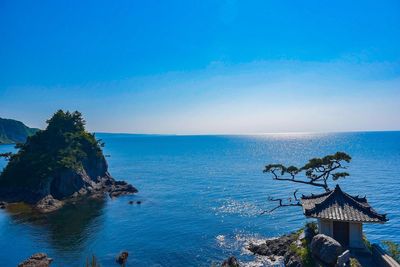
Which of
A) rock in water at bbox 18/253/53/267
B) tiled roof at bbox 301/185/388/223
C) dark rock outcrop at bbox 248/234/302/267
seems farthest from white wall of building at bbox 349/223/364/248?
rock in water at bbox 18/253/53/267

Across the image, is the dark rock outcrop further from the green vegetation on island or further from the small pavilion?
the green vegetation on island

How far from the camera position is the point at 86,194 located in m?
76.2

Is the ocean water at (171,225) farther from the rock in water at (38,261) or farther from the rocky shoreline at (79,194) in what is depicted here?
the rocky shoreline at (79,194)

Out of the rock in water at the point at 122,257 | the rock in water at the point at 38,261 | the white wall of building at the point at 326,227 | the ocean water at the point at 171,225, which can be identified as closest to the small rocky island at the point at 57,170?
the ocean water at the point at 171,225

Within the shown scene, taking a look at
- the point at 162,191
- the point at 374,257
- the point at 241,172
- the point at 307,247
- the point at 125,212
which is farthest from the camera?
the point at 241,172

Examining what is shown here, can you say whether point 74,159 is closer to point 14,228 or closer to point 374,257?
point 14,228

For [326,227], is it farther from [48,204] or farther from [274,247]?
[48,204]

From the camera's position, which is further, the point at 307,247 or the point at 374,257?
the point at 307,247

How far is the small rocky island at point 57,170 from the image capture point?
6938cm

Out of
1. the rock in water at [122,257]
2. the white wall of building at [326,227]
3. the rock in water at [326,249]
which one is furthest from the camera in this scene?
the rock in water at [122,257]

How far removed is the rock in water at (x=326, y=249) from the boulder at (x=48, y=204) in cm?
5369

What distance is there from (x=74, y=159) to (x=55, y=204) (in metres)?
15.6

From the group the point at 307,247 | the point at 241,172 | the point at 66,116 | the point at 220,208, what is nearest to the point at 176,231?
the point at 220,208

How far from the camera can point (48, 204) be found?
63.3 meters
